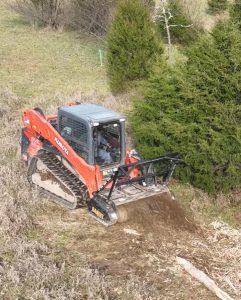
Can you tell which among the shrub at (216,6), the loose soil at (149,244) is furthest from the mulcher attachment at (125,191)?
the shrub at (216,6)

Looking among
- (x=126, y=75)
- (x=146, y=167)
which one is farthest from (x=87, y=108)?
(x=126, y=75)

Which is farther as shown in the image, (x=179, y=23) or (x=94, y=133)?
(x=179, y=23)

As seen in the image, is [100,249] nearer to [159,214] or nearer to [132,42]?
[159,214]

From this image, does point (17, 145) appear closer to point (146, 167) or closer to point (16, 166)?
point (16, 166)

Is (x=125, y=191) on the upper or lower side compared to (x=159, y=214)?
upper

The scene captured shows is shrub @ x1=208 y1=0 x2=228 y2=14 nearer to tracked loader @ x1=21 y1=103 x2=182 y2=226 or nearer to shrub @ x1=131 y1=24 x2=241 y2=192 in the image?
shrub @ x1=131 y1=24 x2=241 y2=192

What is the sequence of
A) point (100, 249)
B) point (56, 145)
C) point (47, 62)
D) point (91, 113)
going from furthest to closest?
1. point (47, 62)
2. point (56, 145)
3. point (91, 113)
4. point (100, 249)

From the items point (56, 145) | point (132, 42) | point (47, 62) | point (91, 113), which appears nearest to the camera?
point (91, 113)

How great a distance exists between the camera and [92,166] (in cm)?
890

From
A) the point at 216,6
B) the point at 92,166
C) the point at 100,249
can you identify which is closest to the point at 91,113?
the point at 92,166

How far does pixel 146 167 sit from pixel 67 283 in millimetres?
3309

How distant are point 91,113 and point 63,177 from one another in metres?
1.35

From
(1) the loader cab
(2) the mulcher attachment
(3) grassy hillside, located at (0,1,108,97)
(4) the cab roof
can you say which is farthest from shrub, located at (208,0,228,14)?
(2) the mulcher attachment

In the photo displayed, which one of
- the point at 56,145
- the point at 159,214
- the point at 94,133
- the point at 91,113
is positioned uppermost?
the point at 91,113
